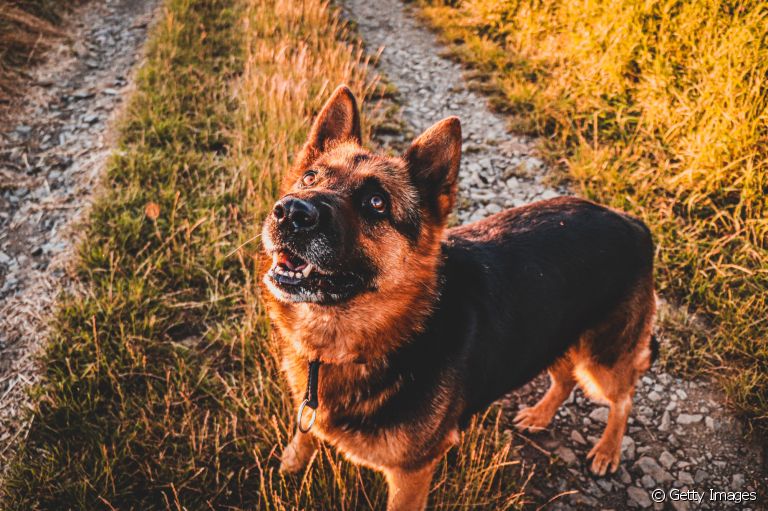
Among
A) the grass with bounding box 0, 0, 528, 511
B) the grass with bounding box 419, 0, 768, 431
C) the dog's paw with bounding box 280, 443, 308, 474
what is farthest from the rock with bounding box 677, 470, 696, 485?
the dog's paw with bounding box 280, 443, 308, 474

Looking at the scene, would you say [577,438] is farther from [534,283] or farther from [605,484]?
[534,283]

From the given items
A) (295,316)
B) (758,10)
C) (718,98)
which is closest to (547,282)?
(295,316)

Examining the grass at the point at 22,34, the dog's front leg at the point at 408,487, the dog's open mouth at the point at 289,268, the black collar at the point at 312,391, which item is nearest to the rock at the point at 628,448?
the dog's front leg at the point at 408,487

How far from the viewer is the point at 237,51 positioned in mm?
6730

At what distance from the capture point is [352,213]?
216 centimetres

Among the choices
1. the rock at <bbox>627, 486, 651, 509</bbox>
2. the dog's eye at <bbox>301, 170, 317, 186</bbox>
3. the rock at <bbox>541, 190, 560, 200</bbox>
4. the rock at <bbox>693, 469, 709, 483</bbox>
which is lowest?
the rock at <bbox>627, 486, 651, 509</bbox>

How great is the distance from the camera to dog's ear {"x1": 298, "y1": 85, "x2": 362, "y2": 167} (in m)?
2.53

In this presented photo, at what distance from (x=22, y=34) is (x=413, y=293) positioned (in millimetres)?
6999

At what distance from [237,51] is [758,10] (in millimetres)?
6338

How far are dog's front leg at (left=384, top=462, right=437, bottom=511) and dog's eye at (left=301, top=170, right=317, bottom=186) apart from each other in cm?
153

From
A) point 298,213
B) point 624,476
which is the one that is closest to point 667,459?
point 624,476

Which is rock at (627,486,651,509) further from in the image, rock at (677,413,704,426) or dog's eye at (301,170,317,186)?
dog's eye at (301,170,317,186)

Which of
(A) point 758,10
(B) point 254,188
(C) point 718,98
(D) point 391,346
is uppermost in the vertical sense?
(A) point 758,10

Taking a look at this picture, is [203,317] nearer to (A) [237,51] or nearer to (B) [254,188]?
(B) [254,188]
